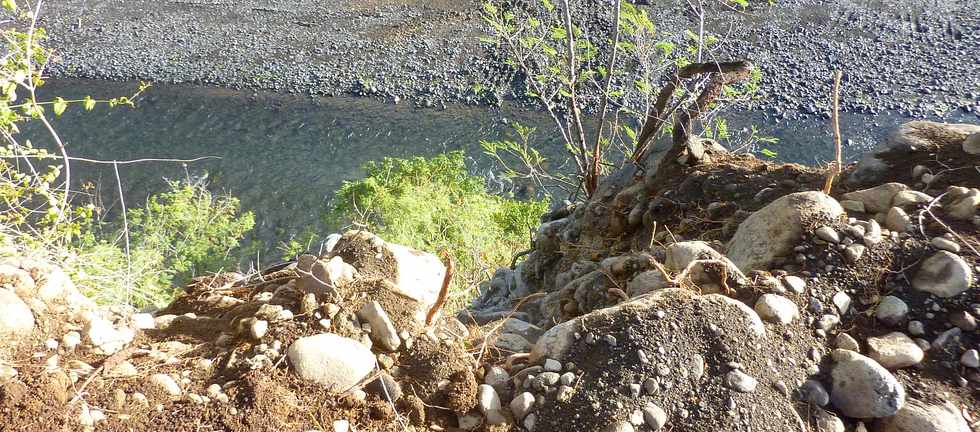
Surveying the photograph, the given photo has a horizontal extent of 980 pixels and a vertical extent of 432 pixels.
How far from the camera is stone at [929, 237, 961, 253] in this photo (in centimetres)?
261

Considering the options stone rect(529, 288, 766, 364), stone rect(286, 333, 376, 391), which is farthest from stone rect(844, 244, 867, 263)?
stone rect(286, 333, 376, 391)

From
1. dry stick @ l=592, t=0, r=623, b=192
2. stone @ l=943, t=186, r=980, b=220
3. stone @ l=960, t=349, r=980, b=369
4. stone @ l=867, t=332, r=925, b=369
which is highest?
stone @ l=943, t=186, r=980, b=220

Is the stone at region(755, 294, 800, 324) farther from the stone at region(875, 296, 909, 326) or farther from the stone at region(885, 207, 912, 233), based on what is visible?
the stone at region(885, 207, 912, 233)

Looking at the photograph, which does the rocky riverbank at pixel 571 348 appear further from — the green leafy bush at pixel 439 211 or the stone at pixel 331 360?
the green leafy bush at pixel 439 211

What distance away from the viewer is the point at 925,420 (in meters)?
2.04

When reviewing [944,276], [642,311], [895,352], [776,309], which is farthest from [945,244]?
[642,311]

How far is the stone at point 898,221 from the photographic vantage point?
281cm

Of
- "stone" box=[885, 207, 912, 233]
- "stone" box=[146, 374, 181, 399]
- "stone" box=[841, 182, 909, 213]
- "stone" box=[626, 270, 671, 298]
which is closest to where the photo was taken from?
"stone" box=[146, 374, 181, 399]

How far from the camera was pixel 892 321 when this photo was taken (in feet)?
8.05

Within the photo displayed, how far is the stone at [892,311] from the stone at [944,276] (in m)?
0.14

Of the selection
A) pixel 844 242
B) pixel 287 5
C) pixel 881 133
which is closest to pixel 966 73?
pixel 881 133

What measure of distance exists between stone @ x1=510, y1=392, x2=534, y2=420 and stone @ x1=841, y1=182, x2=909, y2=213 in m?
2.13

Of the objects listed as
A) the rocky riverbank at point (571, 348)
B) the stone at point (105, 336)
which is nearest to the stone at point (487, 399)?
the rocky riverbank at point (571, 348)

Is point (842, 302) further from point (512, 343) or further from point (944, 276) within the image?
point (512, 343)
